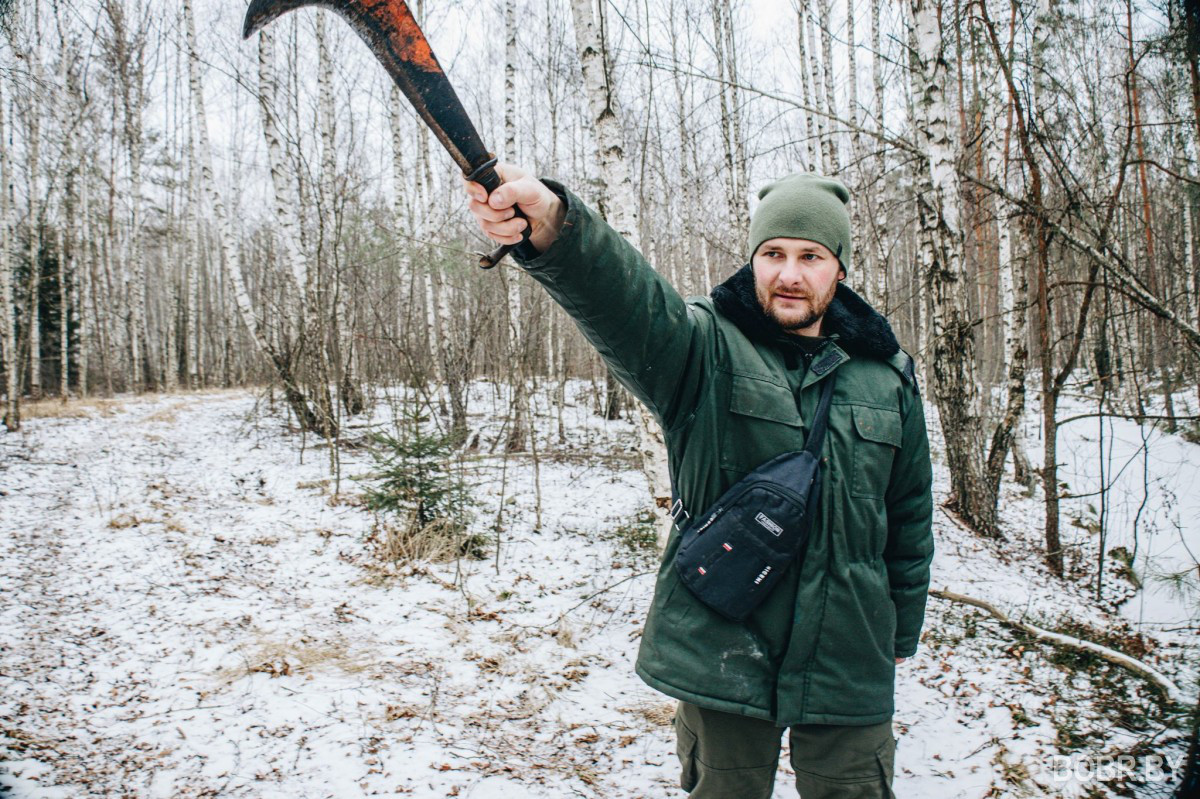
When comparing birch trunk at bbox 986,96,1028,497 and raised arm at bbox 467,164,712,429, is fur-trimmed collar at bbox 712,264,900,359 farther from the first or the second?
birch trunk at bbox 986,96,1028,497

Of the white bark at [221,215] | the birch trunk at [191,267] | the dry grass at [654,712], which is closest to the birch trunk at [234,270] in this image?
the white bark at [221,215]

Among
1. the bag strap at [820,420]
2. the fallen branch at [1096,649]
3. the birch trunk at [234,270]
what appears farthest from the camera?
the birch trunk at [234,270]

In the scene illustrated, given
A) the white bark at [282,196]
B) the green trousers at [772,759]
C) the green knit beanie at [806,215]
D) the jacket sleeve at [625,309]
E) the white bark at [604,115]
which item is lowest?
the green trousers at [772,759]

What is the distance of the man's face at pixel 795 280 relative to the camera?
158cm

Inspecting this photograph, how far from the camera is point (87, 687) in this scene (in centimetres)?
325

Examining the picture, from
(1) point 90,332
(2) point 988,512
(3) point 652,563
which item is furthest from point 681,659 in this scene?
(1) point 90,332

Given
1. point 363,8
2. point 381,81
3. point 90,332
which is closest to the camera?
point 363,8

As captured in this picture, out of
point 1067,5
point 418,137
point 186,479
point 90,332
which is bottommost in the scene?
point 186,479

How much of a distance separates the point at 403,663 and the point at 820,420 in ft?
10.8

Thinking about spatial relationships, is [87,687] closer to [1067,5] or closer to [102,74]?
[1067,5]

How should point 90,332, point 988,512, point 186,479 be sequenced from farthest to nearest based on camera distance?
point 90,332
point 186,479
point 988,512

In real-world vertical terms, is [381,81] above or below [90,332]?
above

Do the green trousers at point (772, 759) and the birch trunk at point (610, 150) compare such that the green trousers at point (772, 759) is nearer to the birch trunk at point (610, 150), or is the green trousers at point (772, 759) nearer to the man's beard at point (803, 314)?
the man's beard at point (803, 314)

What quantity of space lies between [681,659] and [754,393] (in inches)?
26.8
